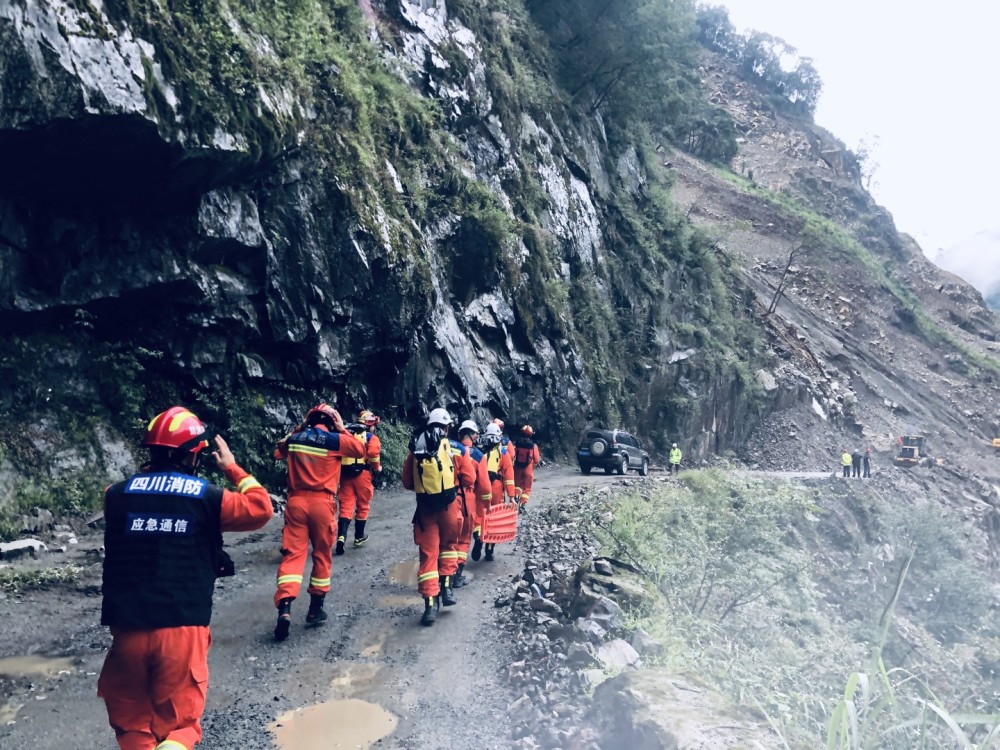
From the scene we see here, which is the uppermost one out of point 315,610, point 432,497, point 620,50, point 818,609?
point 620,50

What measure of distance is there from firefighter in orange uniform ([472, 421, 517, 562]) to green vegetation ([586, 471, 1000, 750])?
1857mm

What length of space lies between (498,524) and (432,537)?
2.87 m

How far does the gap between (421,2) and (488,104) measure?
3658 millimetres

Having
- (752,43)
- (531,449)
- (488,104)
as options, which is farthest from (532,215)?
(752,43)

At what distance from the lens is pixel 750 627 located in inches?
429

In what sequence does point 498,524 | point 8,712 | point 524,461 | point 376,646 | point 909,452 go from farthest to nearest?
point 909,452 → point 524,461 → point 498,524 → point 376,646 → point 8,712

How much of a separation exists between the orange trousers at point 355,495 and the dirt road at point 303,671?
3.75 ft

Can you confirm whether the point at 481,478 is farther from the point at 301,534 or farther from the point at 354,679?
the point at 354,679

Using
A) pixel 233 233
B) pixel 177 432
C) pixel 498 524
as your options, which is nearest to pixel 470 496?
pixel 498 524

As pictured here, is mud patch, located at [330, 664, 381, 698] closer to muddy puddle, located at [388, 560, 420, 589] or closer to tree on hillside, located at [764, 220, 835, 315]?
muddy puddle, located at [388, 560, 420, 589]

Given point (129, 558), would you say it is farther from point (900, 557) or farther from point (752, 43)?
point (752, 43)

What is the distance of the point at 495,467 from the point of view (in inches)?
425

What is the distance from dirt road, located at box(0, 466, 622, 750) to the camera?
197 inches

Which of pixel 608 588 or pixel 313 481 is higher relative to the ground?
pixel 313 481
